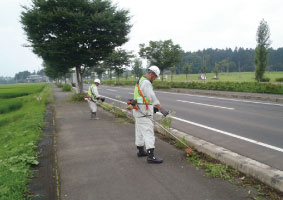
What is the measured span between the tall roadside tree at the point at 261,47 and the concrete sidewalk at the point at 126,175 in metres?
20.8

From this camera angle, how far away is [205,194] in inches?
116

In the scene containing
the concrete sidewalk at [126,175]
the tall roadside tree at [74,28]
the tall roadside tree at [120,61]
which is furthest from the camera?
the tall roadside tree at [120,61]

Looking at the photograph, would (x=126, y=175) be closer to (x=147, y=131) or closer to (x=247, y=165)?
(x=147, y=131)

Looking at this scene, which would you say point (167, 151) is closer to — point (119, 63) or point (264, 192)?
point (264, 192)

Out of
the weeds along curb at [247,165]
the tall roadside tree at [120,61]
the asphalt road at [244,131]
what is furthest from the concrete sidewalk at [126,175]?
the tall roadside tree at [120,61]

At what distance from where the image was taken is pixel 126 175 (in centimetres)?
359

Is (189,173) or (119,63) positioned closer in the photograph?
(189,173)

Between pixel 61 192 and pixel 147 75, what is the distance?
249 centimetres

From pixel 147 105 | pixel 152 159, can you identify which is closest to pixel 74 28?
pixel 147 105

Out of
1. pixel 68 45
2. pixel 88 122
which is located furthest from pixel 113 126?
pixel 68 45

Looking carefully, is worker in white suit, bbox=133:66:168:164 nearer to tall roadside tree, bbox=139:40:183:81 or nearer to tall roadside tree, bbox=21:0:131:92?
tall roadside tree, bbox=21:0:131:92

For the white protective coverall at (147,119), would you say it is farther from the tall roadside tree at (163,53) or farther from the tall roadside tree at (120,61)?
the tall roadside tree at (120,61)

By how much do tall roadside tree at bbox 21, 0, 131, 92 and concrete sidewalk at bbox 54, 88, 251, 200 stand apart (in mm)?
9550

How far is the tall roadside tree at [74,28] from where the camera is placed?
43.0 ft
